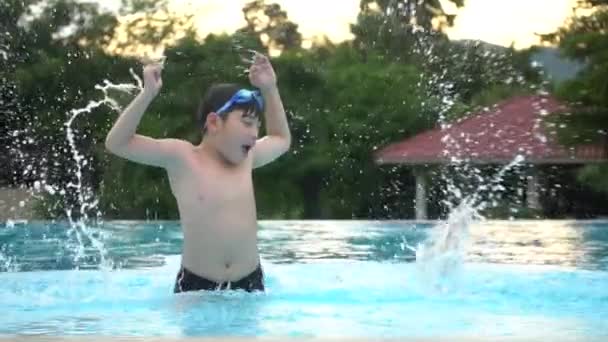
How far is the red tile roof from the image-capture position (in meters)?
Result: 18.9

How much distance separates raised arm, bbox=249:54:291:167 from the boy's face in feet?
0.60

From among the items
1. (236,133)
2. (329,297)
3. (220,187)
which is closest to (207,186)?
(220,187)

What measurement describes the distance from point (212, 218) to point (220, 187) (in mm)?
134

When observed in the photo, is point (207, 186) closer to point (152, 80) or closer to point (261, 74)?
point (261, 74)

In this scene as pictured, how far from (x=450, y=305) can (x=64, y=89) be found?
16.4m

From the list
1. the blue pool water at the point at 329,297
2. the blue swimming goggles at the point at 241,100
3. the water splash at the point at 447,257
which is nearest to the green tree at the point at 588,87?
the blue pool water at the point at 329,297

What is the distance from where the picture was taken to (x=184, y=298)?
16.4ft

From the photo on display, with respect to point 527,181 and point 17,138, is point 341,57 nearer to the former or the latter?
point 527,181

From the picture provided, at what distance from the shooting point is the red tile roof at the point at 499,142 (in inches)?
744

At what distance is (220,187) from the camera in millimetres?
5121

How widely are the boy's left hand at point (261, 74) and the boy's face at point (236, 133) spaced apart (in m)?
0.19

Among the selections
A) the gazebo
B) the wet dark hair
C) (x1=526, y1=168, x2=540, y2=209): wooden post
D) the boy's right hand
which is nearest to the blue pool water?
the wet dark hair

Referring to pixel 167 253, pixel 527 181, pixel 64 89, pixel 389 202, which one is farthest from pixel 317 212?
pixel 167 253

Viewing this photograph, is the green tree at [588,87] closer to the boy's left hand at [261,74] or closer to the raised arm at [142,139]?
the boy's left hand at [261,74]
